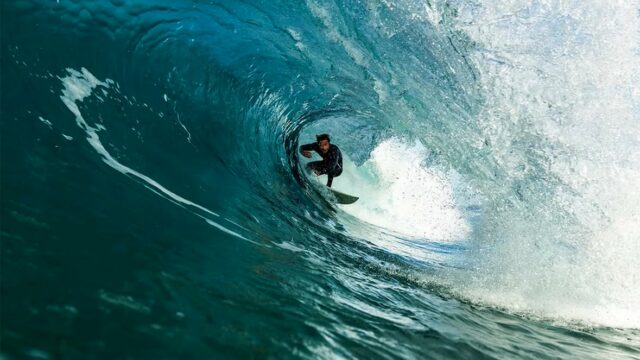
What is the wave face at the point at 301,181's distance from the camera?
9.29 ft

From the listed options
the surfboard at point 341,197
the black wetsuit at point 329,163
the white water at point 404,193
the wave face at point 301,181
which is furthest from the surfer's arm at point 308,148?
Result: the white water at point 404,193

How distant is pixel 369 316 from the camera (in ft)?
12.6

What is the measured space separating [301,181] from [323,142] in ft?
2.92

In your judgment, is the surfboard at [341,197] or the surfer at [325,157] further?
the surfboard at [341,197]

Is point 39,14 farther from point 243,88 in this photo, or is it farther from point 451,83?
point 451,83

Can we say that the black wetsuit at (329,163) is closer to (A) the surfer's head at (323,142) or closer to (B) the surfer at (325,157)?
(B) the surfer at (325,157)

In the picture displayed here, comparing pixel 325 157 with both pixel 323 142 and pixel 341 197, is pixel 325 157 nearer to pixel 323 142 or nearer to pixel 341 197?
pixel 323 142

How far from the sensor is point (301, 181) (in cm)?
885

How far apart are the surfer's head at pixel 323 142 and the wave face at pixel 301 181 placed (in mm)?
753

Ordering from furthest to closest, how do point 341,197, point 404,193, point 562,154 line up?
point 404,193, point 341,197, point 562,154

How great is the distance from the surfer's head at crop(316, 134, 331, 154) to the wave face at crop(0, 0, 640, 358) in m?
0.75

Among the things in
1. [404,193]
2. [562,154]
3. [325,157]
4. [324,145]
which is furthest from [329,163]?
[404,193]

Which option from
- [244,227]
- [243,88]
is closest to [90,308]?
[244,227]

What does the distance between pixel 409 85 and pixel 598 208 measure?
12.1 feet
